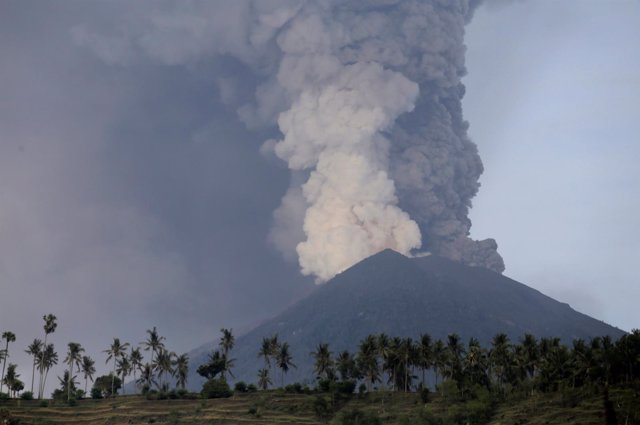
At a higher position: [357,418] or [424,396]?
[424,396]

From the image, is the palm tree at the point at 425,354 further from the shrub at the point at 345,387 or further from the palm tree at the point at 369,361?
the shrub at the point at 345,387

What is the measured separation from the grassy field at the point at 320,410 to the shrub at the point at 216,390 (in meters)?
3.94

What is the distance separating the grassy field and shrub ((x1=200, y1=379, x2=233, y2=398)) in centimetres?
394

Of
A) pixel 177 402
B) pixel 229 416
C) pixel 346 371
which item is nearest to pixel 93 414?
pixel 177 402

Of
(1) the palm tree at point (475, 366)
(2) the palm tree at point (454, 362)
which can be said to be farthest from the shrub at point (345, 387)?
(1) the palm tree at point (475, 366)

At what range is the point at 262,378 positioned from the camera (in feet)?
609

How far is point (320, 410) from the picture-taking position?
150 metres

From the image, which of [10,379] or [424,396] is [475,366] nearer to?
[424,396]

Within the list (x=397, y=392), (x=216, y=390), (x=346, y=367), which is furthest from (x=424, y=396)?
(x=216, y=390)

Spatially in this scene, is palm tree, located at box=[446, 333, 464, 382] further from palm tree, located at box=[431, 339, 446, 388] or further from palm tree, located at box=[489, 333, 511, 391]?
palm tree, located at box=[489, 333, 511, 391]

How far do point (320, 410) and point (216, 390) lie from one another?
98.4 feet

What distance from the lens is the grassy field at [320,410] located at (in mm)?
129625

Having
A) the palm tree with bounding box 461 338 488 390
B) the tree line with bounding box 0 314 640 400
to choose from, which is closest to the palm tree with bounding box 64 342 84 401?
the tree line with bounding box 0 314 640 400

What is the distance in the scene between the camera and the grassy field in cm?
12962
